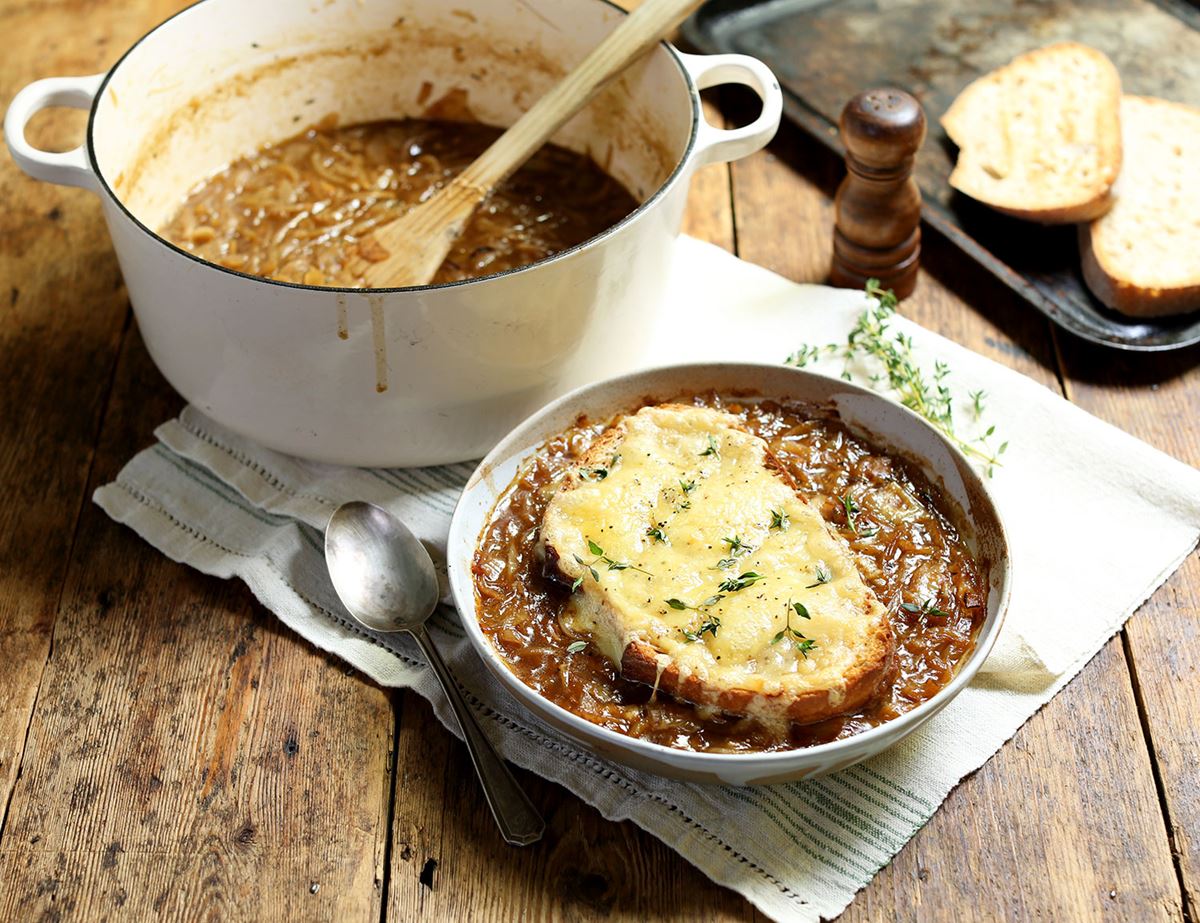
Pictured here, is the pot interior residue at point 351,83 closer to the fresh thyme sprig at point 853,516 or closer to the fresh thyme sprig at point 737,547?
the fresh thyme sprig at point 853,516

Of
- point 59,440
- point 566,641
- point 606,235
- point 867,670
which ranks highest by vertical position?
point 606,235

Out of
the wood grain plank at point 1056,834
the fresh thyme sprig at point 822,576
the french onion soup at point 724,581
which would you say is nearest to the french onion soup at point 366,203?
the french onion soup at point 724,581

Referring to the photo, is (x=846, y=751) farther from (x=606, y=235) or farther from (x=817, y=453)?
(x=606, y=235)

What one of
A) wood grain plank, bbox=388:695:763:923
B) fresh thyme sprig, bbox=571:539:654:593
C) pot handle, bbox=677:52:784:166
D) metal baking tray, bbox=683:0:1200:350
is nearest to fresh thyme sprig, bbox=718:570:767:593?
fresh thyme sprig, bbox=571:539:654:593

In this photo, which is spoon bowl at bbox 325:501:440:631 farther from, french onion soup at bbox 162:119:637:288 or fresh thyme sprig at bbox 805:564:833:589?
fresh thyme sprig at bbox 805:564:833:589

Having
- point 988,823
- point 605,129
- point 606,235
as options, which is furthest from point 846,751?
point 605,129
